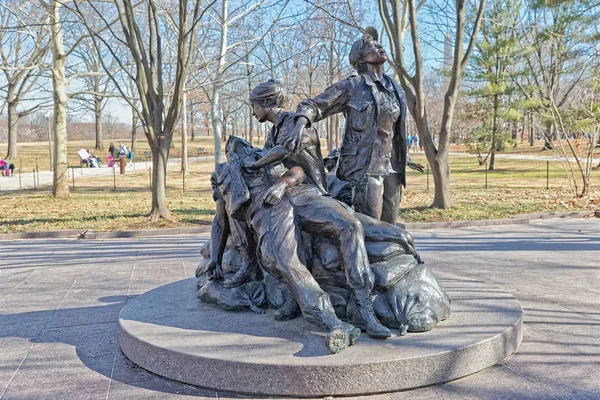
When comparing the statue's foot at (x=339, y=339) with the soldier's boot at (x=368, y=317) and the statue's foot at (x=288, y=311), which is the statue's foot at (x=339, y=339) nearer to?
the soldier's boot at (x=368, y=317)

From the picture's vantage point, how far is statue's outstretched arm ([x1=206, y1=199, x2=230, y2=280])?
5082 mm

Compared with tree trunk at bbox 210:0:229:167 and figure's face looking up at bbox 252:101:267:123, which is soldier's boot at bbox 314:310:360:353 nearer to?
figure's face looking up at bbox 252:101:267:123

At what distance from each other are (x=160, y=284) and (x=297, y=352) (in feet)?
11.9

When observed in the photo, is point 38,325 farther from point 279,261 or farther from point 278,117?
point 278,117

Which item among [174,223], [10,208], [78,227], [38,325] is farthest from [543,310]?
Result: [10,208]

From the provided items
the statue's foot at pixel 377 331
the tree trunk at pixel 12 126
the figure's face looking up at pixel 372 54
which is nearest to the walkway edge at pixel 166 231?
the figure's face looking up at pixel 372 54

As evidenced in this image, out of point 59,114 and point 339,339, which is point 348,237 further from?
point 59,114

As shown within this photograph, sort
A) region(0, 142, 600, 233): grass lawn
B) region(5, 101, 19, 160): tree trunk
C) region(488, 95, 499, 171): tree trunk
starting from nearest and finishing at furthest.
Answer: region(0, 142, 600, 233): grass lawn
region(488, 95, 499, 171): tree trunk
region(5, 101, 19, 160): tree trunk

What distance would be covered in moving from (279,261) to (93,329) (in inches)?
79.8

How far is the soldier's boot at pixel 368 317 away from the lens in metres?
3.93

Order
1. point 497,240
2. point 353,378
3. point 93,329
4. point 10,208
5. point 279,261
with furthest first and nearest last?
point 10,208 < point 497,240 < point 93,329 < point 279,261 < point 353,378

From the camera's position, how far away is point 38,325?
526cm

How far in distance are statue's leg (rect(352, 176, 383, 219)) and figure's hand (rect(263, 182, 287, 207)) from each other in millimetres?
957

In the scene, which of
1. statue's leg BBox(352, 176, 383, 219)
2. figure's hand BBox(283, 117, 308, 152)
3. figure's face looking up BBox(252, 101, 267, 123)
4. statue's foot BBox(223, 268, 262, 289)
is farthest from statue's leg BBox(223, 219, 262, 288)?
statue's leg BBox(352, 176, 383, 219)
